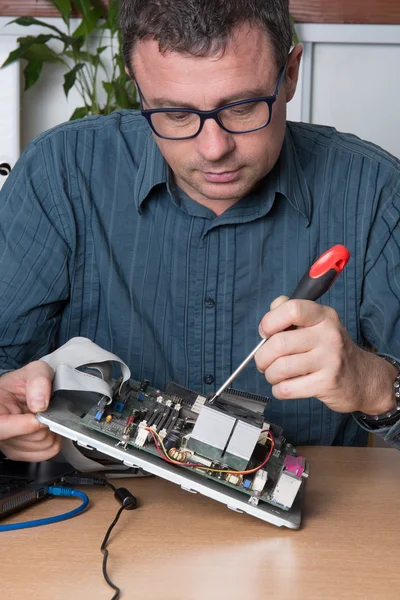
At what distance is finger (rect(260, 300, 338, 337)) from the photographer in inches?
38.8

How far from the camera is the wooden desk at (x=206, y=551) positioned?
85 centimetres

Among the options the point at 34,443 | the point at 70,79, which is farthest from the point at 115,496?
the point at 70,79

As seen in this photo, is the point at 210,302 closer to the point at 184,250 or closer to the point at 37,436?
the point at 184,250

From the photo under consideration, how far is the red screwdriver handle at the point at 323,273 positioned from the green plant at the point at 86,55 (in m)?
2.08

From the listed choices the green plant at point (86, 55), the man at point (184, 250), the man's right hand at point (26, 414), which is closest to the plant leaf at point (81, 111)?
the green plant at point (86, 55)

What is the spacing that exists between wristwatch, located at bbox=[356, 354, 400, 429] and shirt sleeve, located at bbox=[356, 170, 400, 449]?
19cm

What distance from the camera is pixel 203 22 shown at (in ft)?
3.82

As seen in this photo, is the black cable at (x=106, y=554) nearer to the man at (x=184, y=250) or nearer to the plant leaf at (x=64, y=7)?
the man at (x=184, y=250)

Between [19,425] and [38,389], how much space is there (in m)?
0.07

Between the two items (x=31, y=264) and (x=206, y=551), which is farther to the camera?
(x=31, y=264)

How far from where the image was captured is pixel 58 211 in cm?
151

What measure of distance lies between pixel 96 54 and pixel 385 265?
200cm

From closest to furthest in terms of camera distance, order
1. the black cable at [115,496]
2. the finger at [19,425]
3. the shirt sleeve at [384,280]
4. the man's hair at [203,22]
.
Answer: the black cable at [115,496] → the finger at [19,425] → the man's hair at [203,22] → the shirt sleeve at [384,280]

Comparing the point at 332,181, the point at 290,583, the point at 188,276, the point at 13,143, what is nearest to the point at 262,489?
the point at 290,583
